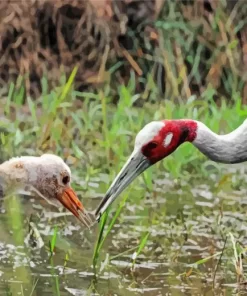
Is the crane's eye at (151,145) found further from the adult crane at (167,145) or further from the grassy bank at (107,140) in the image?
the grassy bank at (107,140)

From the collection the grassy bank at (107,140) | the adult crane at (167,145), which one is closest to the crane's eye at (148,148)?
the adult crane at (167,145)

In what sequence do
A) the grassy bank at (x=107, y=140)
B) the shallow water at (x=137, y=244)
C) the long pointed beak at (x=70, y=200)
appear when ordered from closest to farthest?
the shallow water at (x=137, y=244)
the long pointed beak at (x=70, y=200)
the grassy bank at (x=107, y=140)

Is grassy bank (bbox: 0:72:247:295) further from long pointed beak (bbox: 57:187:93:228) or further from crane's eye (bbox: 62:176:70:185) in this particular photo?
crane's eye (bbox: 62:176:70:185)

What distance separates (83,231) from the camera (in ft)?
19.2

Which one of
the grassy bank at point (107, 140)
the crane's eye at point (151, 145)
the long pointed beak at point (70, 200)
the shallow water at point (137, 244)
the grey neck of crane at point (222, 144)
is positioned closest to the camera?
the shallow water at point (137, 244)

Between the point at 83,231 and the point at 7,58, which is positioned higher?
the point at 7,58

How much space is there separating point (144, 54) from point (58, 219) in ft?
12.1

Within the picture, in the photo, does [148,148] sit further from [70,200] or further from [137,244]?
[137,244]

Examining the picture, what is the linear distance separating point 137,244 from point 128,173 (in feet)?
1.39

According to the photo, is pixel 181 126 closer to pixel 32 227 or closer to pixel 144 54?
pixel 32 227

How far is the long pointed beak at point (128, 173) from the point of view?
529 cm

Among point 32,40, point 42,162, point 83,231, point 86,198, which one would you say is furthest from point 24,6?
point 42,162

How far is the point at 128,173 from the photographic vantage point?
534 cm

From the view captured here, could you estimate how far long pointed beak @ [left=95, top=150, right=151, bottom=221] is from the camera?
17.4 ft
